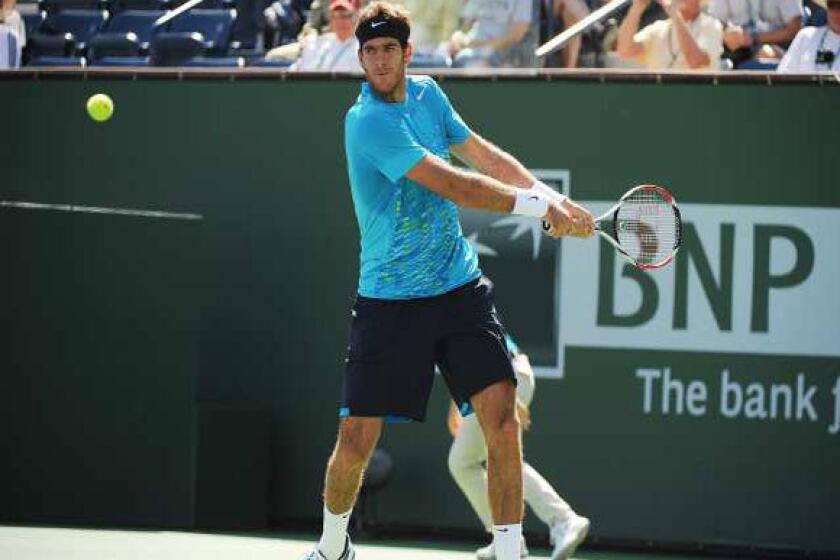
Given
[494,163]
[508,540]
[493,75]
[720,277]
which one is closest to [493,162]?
[494,163]

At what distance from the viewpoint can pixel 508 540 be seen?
570 cm

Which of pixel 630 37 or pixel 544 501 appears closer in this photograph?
pixel 544 501

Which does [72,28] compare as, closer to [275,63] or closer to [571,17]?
[275,63]

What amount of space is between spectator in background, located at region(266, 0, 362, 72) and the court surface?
8.24 ft

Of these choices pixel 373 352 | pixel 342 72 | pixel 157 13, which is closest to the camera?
pixel 373 352

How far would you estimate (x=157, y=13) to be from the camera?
11.7 meters

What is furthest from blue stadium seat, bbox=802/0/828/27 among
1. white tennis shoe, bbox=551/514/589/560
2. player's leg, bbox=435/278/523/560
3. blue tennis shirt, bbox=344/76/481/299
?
player's leg, bbox=435/278/523/560

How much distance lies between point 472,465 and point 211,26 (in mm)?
4596

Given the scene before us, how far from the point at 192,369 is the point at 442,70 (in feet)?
6.15

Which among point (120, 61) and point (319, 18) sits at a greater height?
point (319, 18)

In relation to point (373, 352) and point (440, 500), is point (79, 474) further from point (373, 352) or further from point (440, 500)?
point (373, 352)

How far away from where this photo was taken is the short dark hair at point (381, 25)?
5.69 meters

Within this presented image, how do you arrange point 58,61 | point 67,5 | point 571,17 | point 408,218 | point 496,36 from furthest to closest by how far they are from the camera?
point 67,5 → point 58,61 → point 571,17 → point 496,36 → point 408,218

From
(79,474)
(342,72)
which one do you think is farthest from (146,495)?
(342,72)
